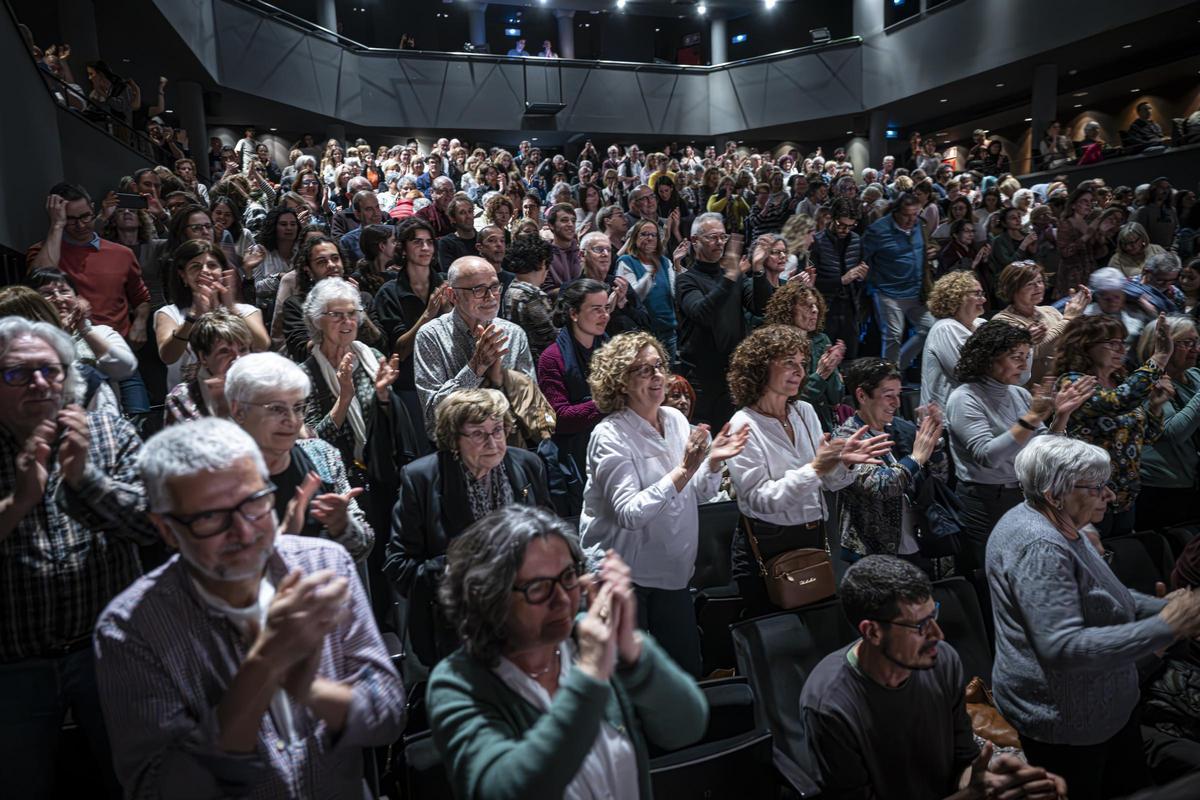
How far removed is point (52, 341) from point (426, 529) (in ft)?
3.83

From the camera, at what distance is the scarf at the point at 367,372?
3123 mm

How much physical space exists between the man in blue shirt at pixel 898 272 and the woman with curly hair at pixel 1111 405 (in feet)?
7.23

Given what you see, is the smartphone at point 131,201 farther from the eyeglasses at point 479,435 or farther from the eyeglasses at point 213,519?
the eyeglasses at point 213,519

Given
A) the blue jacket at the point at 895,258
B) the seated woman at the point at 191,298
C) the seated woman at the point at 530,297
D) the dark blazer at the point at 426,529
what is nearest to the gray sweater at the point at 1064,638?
the dark blazer at the point at 426,529

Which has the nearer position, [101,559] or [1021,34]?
[101,559]

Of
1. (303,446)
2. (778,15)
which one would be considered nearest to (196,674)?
(303,446)

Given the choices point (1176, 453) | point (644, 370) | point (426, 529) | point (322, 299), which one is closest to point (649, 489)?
point (644, 370)

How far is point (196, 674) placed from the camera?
4.55ft

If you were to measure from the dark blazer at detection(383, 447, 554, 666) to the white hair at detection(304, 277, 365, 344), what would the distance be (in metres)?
0.85

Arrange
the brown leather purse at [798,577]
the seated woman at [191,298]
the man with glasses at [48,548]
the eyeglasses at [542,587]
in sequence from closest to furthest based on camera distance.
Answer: the eyeglasses at [542,587] < the man with glasses at [48,548] < the brown leather purse at [798,577] < the seated woman at [191,298]

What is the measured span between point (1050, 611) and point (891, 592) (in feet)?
1.80

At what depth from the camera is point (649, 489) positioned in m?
2.54

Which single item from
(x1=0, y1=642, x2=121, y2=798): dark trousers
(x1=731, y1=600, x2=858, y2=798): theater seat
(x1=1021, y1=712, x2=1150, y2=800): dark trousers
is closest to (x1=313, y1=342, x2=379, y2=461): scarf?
(x1=0, y1=642, x2=121, y2=798): dark trousers

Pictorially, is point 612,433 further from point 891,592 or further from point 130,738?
point 130,738
